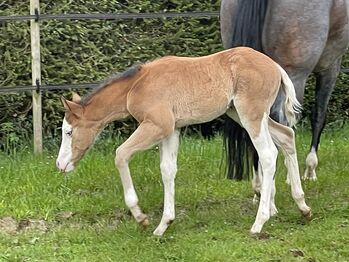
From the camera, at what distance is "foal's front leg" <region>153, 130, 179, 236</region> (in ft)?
16.3

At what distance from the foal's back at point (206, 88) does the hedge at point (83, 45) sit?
8.21ft

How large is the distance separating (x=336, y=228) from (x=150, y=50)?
307cm

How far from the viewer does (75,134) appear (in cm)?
499

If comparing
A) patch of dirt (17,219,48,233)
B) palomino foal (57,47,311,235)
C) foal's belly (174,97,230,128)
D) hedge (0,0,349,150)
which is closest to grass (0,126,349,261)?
patch of dirt (17,219,48,233)

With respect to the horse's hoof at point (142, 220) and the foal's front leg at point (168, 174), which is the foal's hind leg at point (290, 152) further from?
the horse's hoof at point (142, 220)

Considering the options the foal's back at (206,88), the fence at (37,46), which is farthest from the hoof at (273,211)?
the fence at (37,46)

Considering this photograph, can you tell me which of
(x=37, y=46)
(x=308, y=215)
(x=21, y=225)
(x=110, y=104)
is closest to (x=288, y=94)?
(x=308, y=215)

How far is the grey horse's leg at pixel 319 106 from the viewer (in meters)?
6.49

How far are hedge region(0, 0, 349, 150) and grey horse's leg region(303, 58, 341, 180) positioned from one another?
1.44m

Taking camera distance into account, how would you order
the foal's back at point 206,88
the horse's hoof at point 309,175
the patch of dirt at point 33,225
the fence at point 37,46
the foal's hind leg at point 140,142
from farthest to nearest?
the fence at point 37,46, the horse's hoof at point 309,175, the patch of dirt at point 33,225, the foal's back at point 206,88, the foal's hind leg at point 140,142

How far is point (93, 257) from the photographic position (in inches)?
187

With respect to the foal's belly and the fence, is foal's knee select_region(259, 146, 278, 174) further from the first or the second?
the fence

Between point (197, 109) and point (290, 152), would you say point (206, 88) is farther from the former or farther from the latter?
point (290, 152)

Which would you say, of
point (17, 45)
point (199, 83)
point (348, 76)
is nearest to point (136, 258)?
point (199, 83)
